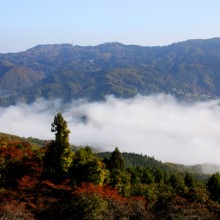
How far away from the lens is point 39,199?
1715 inches

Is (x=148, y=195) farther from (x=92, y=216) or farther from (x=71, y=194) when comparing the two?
(x=92, y=216)

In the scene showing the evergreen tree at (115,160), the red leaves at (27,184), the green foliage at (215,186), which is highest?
the evergreen tree at (115,160)

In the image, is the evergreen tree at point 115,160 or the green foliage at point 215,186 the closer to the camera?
the green foliage at point 215,186

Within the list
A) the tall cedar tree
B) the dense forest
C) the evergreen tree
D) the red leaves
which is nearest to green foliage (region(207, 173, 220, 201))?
the dense forest

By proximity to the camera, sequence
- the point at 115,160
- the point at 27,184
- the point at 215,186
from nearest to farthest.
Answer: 1. the point at 27,184
2. the point at 215,186
3. the point at 115,160

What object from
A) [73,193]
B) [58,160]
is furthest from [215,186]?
[73,193]

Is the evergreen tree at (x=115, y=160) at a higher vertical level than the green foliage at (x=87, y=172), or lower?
higher

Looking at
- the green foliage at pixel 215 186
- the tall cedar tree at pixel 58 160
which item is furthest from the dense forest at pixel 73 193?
the green foliage at pixel 215 186

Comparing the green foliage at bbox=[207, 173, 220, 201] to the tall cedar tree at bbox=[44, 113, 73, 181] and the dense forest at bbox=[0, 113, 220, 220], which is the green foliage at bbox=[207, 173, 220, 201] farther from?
the tall cedar tree at bbox=[44, 113, 73, 181]

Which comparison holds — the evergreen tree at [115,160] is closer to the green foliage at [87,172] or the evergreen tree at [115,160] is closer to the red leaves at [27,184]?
the green foliage at [87,172]

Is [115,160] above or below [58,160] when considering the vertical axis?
above

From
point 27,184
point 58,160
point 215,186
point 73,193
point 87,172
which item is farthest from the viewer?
point 215,186

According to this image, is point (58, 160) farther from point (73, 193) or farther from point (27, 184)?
point (73, 193)

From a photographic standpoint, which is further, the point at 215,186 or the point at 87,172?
the point at 215,186
